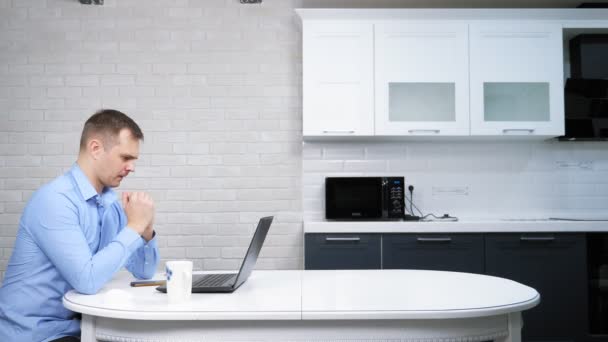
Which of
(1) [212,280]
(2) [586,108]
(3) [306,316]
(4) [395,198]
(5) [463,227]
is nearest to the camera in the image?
(3) [306,316]

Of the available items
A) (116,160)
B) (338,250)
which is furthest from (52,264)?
(338,250)

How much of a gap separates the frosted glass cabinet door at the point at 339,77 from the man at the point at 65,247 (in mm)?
1882

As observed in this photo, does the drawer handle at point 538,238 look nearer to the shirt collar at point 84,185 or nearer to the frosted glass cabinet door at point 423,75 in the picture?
the frosted glass cabinet door at point 423,75

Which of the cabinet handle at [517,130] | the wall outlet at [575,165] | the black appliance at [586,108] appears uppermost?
the black appliance at [586,108]

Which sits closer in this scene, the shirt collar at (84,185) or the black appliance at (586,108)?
the shirt collar at (84,185)

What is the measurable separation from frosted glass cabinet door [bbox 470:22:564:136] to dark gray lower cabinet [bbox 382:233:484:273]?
0.81m

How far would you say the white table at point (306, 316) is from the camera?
134 centimetres

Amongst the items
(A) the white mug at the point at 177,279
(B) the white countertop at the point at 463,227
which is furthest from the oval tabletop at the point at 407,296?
(B) the white countertop at the point at 463,227

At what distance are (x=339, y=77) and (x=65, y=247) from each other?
Answer: 237 centimetres

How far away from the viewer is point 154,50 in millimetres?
3863

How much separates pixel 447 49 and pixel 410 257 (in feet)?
4.77

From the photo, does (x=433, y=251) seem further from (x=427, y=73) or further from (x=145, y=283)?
(x=145, y=283)

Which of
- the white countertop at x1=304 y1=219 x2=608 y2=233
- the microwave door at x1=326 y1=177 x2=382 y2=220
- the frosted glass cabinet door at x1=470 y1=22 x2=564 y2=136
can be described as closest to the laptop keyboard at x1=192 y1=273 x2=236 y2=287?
the white countertop at x1=304 y1=219 x2=608 y2=233

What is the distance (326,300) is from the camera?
1.45 meters
